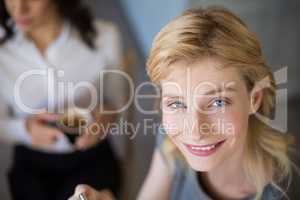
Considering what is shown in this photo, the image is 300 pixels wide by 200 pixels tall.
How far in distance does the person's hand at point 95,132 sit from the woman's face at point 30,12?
16 cm

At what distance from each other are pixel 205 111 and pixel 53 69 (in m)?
0.24

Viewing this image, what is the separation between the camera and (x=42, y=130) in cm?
66

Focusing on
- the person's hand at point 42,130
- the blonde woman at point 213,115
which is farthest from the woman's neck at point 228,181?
the person's hand at point 42,130

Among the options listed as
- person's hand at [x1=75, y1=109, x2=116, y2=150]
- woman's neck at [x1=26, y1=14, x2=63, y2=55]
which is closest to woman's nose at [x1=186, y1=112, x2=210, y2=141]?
person's hand at [x1=75, y1=109, x2=116, y2=150]

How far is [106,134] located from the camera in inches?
24.5

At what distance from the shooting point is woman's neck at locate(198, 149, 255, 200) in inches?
22.9

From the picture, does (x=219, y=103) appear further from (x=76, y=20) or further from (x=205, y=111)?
(x=76, y=20)

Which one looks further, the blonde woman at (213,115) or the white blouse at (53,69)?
the white blouse at (53,69)

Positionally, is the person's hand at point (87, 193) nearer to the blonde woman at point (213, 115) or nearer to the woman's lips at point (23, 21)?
the blonde woman at point (213, 115)

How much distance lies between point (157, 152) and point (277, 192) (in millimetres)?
173

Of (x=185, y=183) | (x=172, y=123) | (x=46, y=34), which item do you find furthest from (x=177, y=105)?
(x=46, y=34)

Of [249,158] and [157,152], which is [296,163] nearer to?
[249,158]

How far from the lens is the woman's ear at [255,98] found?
1.78ft

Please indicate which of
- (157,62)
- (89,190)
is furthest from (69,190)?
(157,62)
